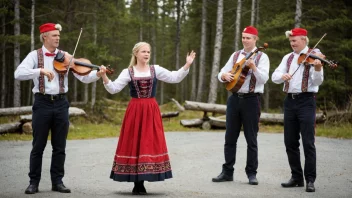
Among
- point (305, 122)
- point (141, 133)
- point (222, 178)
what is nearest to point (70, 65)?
point (141, 133)

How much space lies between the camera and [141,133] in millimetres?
5816

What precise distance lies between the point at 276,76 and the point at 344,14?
13463 millimetres

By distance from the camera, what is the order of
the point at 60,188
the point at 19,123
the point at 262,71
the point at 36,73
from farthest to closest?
the point at 19,123 → the point at 262,71 → the point at 60,188 → the point at 36,73

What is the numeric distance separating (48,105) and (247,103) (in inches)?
115

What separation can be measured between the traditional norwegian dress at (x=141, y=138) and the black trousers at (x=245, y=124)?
123 centimetres

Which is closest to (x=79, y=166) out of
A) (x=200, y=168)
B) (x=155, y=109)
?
(x=200, y=168)

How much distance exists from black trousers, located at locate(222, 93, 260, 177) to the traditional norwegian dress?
1229 millimetres

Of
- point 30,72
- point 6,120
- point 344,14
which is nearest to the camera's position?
point 30,72

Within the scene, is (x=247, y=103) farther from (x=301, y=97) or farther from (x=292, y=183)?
(x=292, y=183)

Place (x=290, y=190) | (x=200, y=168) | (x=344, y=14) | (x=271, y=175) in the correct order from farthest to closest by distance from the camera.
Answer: (x=344, y=14), (x=200, y=168), (x=271, y=175), (x=290, y=190)

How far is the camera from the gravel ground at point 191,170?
6.09 metres

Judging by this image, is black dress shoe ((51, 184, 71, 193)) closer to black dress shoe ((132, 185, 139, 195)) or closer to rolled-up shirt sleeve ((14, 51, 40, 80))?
black dress shoe ((132, 185, 139, 195))

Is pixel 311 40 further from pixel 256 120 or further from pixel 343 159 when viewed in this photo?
pixel 256 120

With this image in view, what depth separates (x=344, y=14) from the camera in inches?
719
